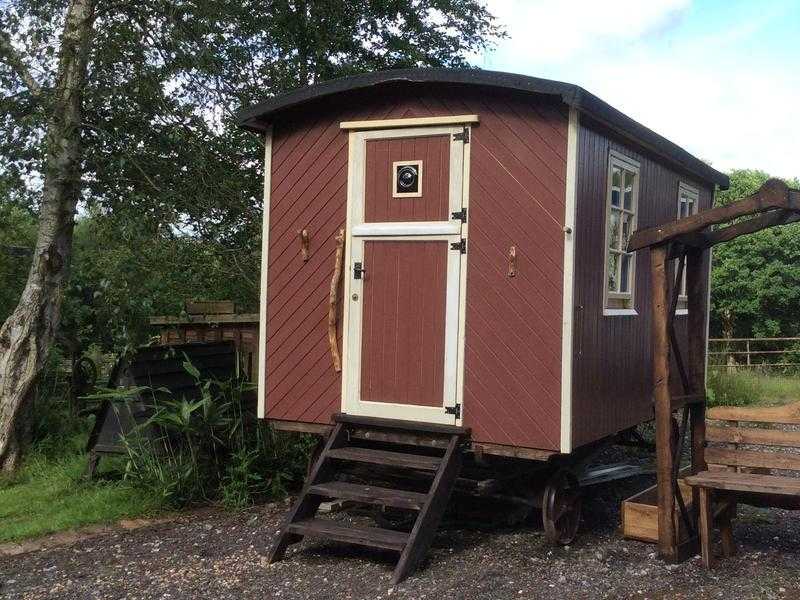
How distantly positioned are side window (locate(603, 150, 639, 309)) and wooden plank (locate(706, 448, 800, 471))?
4.37 feet

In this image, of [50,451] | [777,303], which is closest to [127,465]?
[50,451]

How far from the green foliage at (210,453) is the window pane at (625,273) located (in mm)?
3062

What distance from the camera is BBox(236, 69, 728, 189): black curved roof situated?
5270mm

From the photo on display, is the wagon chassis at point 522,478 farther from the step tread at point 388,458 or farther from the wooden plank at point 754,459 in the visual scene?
the wooden plank at point 754,459

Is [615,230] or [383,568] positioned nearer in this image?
[383,568]

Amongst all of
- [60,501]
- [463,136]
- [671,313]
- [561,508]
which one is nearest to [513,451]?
[561,508]

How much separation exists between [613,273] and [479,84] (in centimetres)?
192

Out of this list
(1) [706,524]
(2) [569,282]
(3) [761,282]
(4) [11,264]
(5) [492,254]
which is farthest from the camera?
(3) [761,282]

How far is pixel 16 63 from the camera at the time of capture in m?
Answer: 7.45

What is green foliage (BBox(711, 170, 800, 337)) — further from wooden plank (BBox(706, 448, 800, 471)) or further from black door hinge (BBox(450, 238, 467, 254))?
black door hinge (BBox(450, 238, 467, 254))

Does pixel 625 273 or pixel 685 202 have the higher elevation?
pixel 685 202

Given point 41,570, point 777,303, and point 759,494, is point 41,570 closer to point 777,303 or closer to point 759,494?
point 759,494

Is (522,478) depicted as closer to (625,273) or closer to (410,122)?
(625,273)

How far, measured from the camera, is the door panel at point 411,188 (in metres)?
5.84
